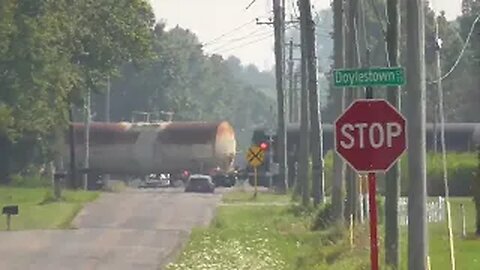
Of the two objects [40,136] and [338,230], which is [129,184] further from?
[338,230]

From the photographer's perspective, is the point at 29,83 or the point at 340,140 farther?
the point at 29,83

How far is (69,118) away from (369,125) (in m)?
58.6

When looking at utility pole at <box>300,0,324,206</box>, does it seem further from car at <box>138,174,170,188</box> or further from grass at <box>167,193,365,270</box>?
car at <box>138,174,170,188</box>

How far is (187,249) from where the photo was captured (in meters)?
34.7

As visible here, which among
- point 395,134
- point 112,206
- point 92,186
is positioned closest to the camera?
point 395,134

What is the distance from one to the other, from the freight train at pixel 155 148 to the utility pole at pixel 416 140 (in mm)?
64645

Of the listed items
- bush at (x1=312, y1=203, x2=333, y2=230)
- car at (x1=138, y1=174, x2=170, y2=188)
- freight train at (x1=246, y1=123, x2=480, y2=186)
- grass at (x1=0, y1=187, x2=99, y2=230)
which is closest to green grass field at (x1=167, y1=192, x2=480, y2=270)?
bush at (x1=312, y1=203, x2=333, y2=230)

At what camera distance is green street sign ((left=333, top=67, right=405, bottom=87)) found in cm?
1778

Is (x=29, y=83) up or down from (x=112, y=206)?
up

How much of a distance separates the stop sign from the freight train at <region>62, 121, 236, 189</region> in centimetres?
6758

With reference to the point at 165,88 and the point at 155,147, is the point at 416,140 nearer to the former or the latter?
the point at 155,147

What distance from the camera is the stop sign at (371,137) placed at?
1683cm

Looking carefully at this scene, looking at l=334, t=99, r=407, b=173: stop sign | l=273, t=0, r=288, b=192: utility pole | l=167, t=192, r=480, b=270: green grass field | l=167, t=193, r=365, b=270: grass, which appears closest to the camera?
l=334, t=99, r=407, b=173: stop sign

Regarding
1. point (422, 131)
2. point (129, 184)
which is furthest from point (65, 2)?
point (422, 131)
